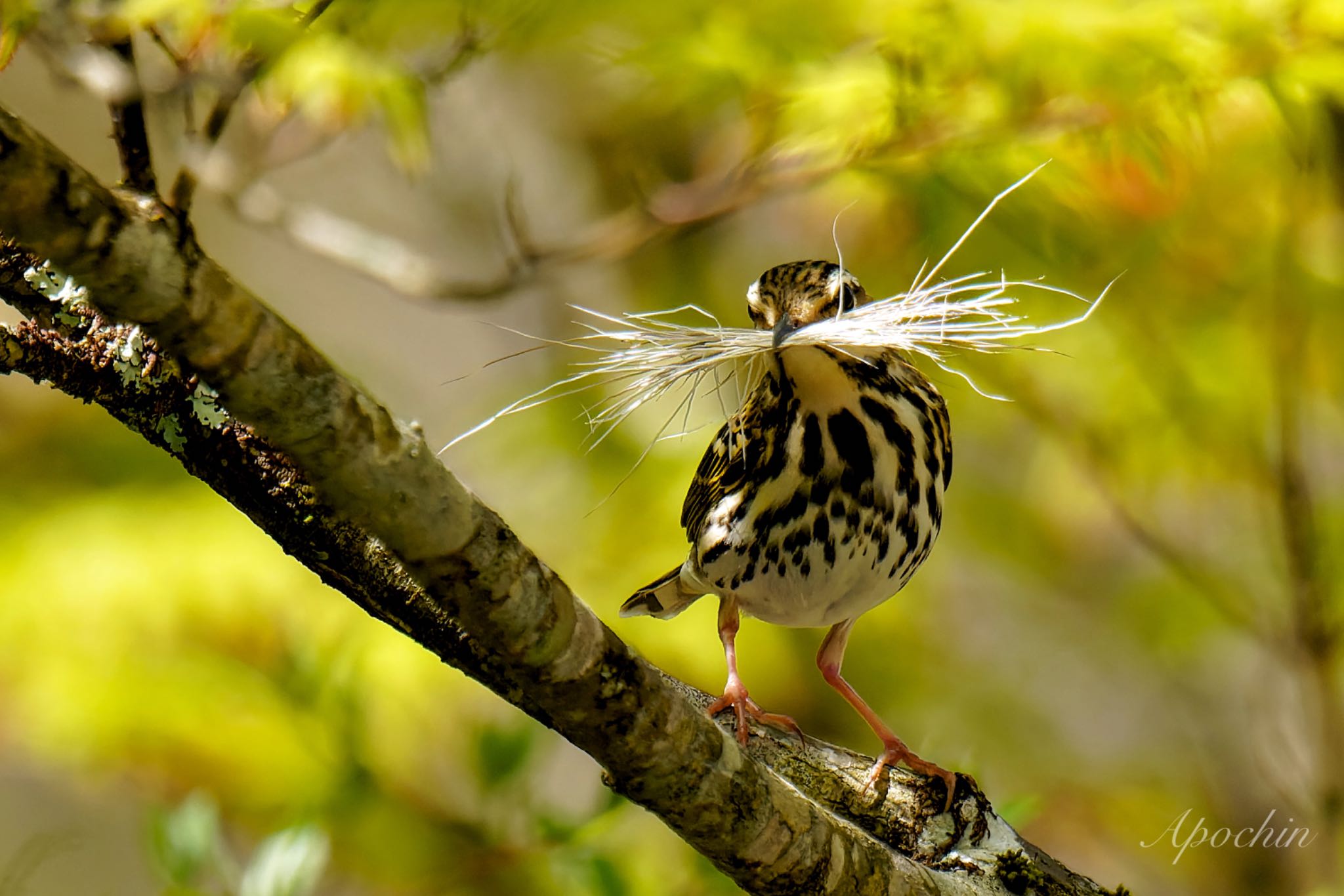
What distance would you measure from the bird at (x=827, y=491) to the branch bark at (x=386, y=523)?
429mm

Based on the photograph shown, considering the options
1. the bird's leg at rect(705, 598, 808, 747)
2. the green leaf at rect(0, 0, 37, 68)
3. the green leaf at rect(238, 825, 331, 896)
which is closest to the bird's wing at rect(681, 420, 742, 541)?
the bird's leg at rect(705, 598, 808, 747)

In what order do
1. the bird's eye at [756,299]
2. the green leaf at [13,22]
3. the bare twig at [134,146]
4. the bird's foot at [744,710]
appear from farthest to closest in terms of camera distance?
the bird's foot at [744,710] → the bird's eye at [756,299] → the green leaf at [13,22] → the bare twig at [134,146]

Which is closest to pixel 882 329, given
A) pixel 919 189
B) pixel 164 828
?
pixel 164 828

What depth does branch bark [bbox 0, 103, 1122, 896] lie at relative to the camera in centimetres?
129

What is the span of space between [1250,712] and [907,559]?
179 inches

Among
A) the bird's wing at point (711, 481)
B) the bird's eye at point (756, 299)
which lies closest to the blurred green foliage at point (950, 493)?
the bird's wing at point (711, 481)

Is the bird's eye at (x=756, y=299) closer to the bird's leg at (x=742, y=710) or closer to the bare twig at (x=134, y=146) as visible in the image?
the bird's leg at (x=742, y=710)

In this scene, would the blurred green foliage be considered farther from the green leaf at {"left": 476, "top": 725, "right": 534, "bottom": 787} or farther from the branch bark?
the branch bark

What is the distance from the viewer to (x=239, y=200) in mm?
4359

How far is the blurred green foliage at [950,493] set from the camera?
3578 mm

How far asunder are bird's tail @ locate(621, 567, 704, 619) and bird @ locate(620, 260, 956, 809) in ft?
1.56

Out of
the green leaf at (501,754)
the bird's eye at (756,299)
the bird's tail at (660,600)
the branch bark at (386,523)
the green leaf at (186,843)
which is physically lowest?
the green leaf at (186,843)

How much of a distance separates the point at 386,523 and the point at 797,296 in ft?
4.02

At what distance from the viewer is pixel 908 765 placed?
118 inches
